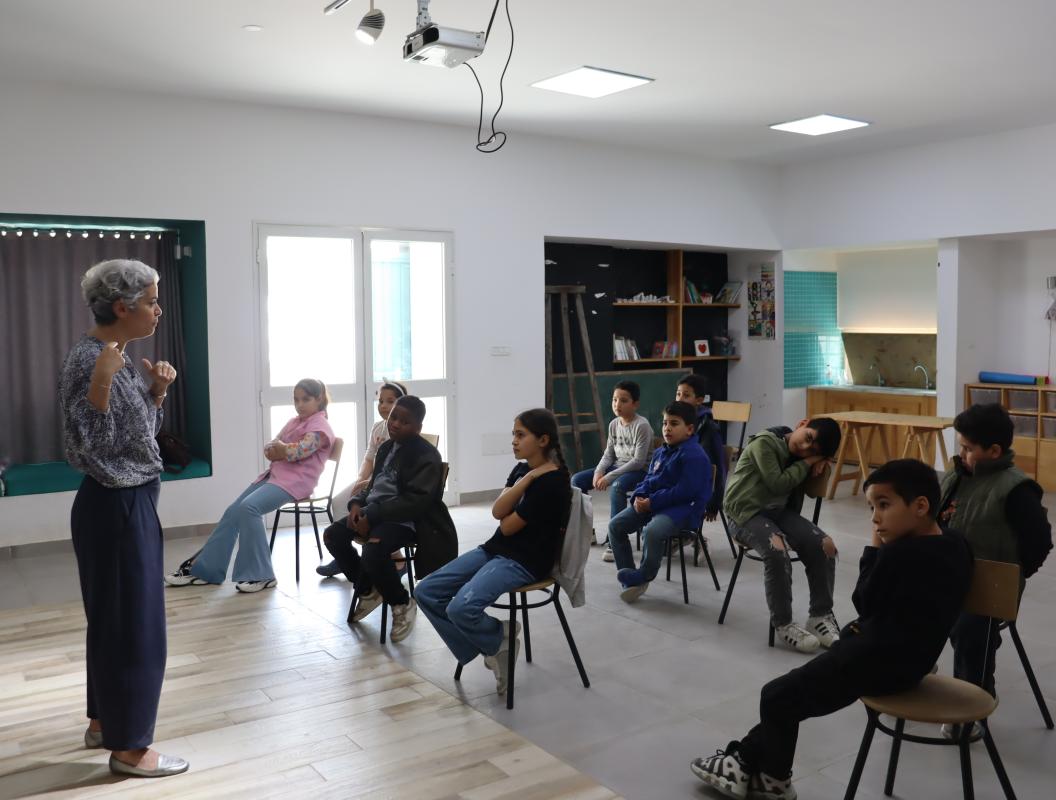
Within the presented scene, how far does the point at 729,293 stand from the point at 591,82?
4595 millimetres

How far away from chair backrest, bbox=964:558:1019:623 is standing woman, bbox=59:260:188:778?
99.9 inches

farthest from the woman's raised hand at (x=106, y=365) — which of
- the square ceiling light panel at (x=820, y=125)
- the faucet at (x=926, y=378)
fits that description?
the faucet at (x=926, y=378)

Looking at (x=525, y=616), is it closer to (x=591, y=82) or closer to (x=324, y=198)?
(x=591, y=82)

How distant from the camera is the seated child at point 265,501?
5324 mm

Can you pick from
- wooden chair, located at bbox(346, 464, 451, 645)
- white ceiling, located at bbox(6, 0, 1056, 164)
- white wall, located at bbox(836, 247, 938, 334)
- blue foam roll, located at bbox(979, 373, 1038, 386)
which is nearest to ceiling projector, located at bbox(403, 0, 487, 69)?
white ceiling, located at bbox(6, 0, 1056, 164)

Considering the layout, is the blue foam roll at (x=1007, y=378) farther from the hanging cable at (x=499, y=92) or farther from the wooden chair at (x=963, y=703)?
the wooden chair at (x=963, y=703)

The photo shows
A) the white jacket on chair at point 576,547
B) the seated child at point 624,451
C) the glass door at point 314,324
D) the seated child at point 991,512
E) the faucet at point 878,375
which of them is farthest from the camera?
the faucet at point 878,375

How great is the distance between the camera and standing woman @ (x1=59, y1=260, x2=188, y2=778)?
294cm

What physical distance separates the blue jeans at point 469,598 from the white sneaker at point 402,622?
741mm

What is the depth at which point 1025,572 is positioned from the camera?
3281mm

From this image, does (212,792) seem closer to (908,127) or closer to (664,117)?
(664,117)

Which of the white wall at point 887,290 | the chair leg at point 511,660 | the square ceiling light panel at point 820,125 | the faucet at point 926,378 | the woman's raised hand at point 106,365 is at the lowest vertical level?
the chair leg at point 511,660

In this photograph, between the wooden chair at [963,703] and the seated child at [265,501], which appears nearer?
the wooden chair at [963,703]

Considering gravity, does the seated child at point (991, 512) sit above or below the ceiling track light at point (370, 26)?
below
